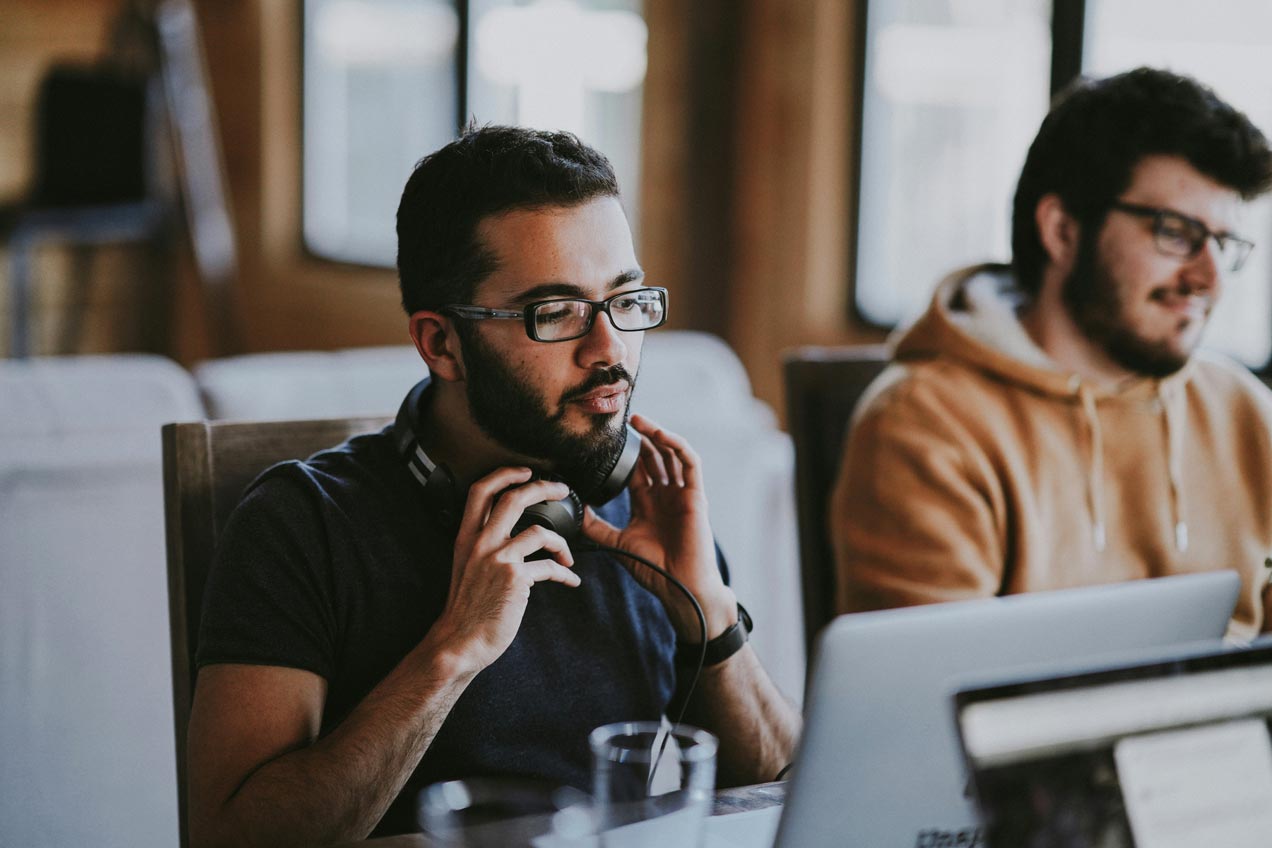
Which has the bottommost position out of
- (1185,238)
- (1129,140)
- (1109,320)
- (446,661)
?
(446,661)

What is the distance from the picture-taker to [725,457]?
7.28 feet

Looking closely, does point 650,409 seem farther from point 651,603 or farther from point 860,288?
point 860,288

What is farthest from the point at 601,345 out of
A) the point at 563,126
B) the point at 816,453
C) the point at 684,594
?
the point at 563,126

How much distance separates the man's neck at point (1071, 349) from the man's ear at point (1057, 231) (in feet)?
0.12

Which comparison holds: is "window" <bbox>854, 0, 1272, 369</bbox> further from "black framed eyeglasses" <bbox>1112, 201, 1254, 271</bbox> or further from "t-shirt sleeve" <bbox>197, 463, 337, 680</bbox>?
"t-shirt sleeve" <bbox>197, 463, 337, 680</bbox>

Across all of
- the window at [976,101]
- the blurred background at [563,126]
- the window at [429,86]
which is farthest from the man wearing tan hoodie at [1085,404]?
the window at [429,86]

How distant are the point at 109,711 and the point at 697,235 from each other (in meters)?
2.65

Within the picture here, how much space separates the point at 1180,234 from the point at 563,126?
7.23 feet

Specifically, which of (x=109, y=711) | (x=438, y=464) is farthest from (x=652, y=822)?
(x=109, y=711)

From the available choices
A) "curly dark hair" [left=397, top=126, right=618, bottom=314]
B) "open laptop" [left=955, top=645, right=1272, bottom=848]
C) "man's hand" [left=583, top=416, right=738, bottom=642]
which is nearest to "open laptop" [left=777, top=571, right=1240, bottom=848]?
"open laptop" [left=955, top=645, right=1272, bottom=848]

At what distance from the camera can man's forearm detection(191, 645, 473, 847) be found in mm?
1100

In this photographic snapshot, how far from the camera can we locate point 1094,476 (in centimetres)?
180

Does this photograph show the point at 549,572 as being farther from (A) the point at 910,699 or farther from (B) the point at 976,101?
(B) the point at 976,101

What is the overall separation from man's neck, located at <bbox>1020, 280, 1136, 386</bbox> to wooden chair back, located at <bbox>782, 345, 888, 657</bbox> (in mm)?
279
